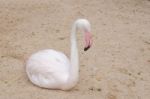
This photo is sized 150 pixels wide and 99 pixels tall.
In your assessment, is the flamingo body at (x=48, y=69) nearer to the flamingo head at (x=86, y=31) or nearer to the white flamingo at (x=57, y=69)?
the white flamingo at (x=57, y=69)

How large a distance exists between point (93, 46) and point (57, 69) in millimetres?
1439

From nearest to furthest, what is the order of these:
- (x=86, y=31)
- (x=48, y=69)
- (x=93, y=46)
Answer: (x=86, y=31)
(x=48, y=69)
(x=93, y=46)

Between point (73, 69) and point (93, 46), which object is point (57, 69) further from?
point (93, 46)

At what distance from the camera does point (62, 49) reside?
5305 mm

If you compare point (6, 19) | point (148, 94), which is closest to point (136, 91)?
point (148, 94)

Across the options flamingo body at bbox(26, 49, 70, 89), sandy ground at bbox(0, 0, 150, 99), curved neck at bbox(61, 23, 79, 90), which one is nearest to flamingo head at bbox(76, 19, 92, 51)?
curved neck at bbox(61, 23, 79, 90)

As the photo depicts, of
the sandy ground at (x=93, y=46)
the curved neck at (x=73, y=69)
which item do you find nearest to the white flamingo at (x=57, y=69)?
the curved neck at (x=73, y=69)

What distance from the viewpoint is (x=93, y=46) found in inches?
213

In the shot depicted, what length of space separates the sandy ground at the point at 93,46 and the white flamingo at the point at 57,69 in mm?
107

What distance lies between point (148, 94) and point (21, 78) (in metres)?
1.57

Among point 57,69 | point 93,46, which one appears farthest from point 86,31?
point 93,46

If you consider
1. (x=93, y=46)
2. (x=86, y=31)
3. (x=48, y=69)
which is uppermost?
(x=86, y=31)

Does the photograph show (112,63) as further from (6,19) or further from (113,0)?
(113,0)

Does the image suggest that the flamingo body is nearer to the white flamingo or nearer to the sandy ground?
the white flamingo
